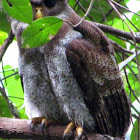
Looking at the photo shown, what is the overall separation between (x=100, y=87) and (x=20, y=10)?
0.86m

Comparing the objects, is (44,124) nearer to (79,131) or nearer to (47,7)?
(79,131)

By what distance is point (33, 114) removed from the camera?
97.6 inches

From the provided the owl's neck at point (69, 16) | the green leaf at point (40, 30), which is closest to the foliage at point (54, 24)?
the green leaf at point (40, 30)

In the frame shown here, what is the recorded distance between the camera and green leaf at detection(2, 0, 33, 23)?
1.65m

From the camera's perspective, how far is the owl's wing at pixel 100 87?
2.26 m

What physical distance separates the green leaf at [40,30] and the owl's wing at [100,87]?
0.48 m

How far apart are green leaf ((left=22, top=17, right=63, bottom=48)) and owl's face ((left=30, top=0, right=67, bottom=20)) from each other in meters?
0.56

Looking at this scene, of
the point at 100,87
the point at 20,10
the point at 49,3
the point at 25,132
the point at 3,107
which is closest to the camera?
the point at 20,10

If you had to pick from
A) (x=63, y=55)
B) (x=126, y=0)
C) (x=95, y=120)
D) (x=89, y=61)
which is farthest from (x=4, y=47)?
(x=126, y=0)

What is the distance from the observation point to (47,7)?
2.48m

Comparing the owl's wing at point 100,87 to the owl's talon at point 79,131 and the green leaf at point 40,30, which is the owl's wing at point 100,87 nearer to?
the owl's talon at point 79,131

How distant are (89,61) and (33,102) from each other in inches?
A: 19.1

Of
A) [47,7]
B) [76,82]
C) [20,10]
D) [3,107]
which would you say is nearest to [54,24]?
[20,10]

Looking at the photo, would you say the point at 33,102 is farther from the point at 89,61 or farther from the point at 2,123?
the point at 89,61
